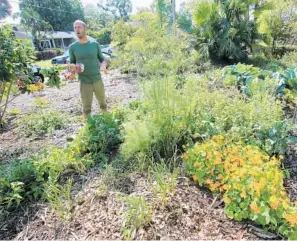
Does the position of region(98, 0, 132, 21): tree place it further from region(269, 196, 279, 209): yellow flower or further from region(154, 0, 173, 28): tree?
region(269, 196, 279, 209): yellow flower

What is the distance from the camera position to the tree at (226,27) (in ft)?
24.6

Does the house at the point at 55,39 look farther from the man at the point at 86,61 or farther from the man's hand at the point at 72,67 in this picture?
the man's hand at the point at 72,67

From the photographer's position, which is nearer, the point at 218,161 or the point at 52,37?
the point at 218,161

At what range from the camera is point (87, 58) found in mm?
3340

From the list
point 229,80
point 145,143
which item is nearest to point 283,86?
point 229,80

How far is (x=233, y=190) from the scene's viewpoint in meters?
1.68

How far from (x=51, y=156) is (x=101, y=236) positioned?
1000mm

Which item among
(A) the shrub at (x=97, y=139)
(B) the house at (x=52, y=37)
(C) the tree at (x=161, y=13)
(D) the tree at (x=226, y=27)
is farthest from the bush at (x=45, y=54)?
(A) the shrub at (x=97, y=139)

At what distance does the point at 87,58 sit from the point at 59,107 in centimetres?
197

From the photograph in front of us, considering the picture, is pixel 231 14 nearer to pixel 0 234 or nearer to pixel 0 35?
pixel 0 35

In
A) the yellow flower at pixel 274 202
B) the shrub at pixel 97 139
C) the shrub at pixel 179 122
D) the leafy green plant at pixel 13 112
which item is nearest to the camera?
the yellow flower at pixel 274 202

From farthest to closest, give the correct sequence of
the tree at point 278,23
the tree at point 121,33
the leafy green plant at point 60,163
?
1. the tree at point 121,33
2. the tree at point 278,23
3. the leafy green plant at point 60,163

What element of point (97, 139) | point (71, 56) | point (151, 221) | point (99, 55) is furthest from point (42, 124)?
point (151, 221)

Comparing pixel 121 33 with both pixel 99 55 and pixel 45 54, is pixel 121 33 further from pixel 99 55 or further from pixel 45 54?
pixel 45 54
